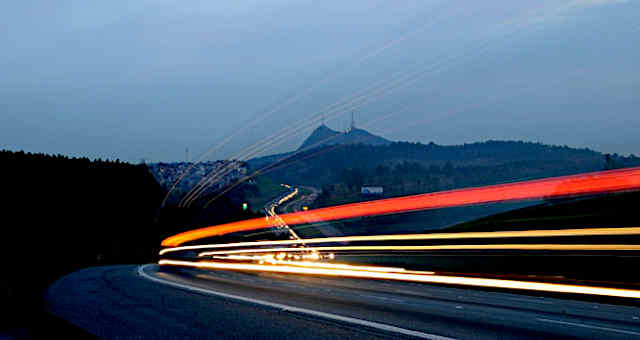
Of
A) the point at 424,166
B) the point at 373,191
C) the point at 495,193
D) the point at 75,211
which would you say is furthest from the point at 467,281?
the point at 424,166

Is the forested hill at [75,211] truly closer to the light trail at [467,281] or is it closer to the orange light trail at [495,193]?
the orange light trail at [495,193]

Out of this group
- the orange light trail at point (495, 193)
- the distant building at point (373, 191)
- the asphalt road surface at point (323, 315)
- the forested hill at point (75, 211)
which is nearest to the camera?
the asphalt road surface at point (323, 315)

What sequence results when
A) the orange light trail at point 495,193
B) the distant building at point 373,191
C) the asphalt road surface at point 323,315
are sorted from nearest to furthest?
1. the asphalt road surface at point 323,315
2. the orange light trail at point 495,193
3. the distant building at point 373,191

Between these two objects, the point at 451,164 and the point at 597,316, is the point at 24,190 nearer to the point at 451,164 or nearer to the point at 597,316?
the point at 597,316

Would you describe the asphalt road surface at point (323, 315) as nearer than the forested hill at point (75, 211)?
Yes

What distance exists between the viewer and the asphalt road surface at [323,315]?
11555mm

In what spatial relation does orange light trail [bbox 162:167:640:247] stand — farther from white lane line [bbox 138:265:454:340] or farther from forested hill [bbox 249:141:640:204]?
forested hill [bbox 249:141:640:204]

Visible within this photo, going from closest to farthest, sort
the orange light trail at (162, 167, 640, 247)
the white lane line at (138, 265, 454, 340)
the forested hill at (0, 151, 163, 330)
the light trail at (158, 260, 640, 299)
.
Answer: the white lane line at (138, 265, 454, 340) < the light trail at (158, 260, 640, 299) < the orange light trail at (162, 167, 640, 247) < the forested hill at (0, 151, 163, 330)

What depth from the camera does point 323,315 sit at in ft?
44.8

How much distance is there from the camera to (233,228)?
39.0 meters

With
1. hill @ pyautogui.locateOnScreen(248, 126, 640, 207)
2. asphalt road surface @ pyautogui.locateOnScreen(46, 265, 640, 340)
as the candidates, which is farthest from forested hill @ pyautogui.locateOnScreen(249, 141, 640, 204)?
asphalt road surface @ pyautogui.locateOnScreen(46, 265, 640, 340)

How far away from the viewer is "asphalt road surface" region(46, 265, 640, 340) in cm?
1155

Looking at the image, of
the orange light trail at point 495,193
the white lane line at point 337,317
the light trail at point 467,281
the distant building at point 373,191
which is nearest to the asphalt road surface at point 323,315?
the white lane line at point 337,317

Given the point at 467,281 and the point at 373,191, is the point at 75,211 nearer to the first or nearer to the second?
the point at 373,191
